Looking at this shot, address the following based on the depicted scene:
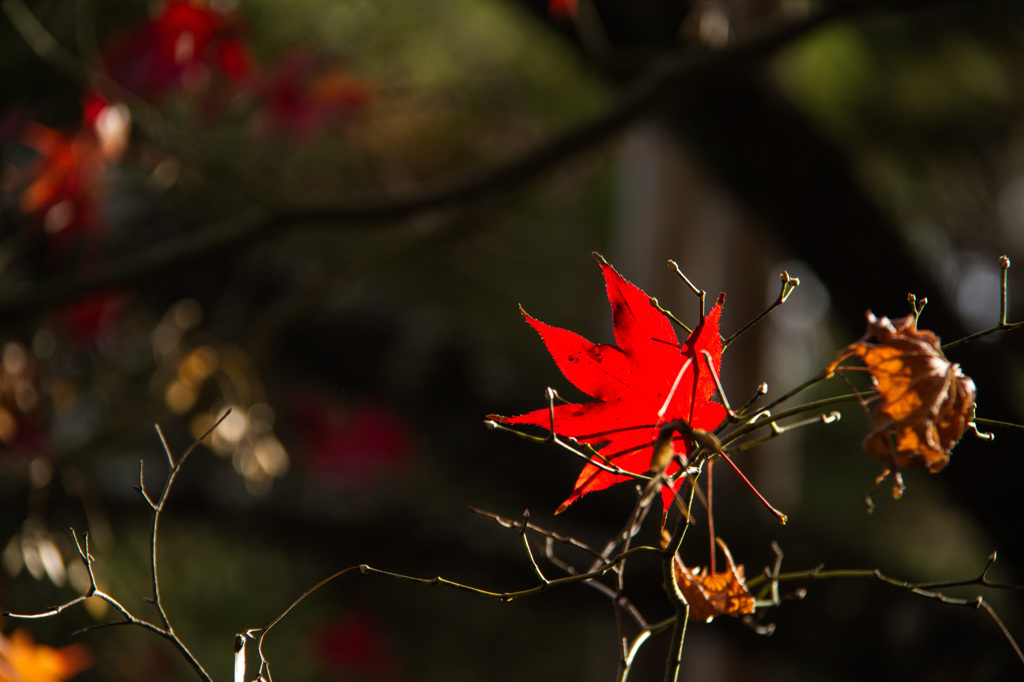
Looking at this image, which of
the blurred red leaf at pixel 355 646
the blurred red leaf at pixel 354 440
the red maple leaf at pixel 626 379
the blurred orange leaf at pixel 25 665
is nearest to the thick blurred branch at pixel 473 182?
the blurred orange leaf at pixel 25 665

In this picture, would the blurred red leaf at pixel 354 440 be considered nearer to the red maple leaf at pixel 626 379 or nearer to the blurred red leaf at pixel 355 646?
the blurred red leaf at pixel 355 646

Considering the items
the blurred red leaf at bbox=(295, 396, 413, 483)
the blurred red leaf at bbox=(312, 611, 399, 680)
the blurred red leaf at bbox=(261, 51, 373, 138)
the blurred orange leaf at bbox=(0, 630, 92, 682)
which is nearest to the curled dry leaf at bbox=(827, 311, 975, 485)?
the blurred orange leaf at bbox=(0, 630, 92, 682)

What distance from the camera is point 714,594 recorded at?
21 cm

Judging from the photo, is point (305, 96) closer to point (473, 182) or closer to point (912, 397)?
point (473, 182)

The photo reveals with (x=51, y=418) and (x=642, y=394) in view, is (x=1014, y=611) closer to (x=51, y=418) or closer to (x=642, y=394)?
(x=642, y=394)

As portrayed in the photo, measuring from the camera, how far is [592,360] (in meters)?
0.23

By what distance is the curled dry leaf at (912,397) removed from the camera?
187mm

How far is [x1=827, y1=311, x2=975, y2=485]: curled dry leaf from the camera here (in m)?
0.19

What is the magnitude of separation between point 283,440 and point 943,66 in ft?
4.62

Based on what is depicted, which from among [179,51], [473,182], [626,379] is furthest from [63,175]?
[626,379]

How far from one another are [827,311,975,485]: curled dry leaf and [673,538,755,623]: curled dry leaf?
49 mm

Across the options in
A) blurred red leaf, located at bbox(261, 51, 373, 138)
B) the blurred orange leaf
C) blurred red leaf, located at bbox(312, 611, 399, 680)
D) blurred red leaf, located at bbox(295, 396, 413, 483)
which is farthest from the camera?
blurred red leaf, located at bbox(312, 611, 399, 680)

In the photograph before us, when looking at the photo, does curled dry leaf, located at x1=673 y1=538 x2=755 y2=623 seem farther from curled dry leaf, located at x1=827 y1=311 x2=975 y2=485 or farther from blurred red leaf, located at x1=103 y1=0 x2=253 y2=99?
blurred red leaf, located at x1=103 y1=0 x2=253 y2=99

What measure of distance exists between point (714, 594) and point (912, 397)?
0.07 m
